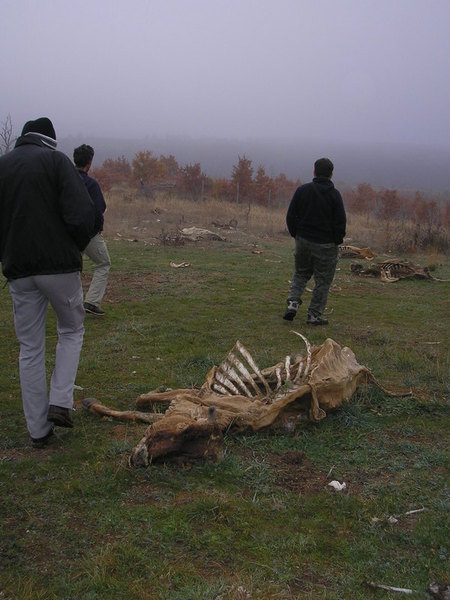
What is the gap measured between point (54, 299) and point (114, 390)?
5.02ft

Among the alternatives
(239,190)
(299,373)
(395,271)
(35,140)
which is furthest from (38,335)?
(239,190)

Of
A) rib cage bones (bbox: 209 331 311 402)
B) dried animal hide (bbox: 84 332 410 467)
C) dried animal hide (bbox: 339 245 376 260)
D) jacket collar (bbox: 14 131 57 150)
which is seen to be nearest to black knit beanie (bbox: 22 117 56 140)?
jacket collar (bbox: 14 131 57 150)

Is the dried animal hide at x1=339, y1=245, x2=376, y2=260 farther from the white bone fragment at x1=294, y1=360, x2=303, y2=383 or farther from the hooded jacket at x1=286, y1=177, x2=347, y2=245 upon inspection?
the white bone fragment at x1=294, y1=360, x2=303, y2=383

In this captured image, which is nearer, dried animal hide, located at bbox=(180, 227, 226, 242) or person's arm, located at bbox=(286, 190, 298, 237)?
person's arm, located at bbox=(286, 190, 298, 237)

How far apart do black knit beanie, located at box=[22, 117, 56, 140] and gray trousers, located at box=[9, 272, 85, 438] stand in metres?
1.05

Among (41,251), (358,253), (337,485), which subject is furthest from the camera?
(358,253)

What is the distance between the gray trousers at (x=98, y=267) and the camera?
26.3 feet

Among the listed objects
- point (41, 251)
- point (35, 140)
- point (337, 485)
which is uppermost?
point (35, 140)

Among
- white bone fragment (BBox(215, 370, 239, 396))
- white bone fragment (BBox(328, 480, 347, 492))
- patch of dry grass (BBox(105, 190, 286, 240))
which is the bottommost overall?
patch of dry grass (BBox(105, 190, 286, 240))

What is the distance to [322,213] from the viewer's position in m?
7.89

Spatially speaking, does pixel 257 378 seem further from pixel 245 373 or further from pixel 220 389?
pixel 220 389

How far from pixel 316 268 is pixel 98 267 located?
9.61 feet

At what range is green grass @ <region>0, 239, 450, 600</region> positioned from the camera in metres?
2.72

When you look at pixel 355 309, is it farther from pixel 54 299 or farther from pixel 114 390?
pixel 54 299
